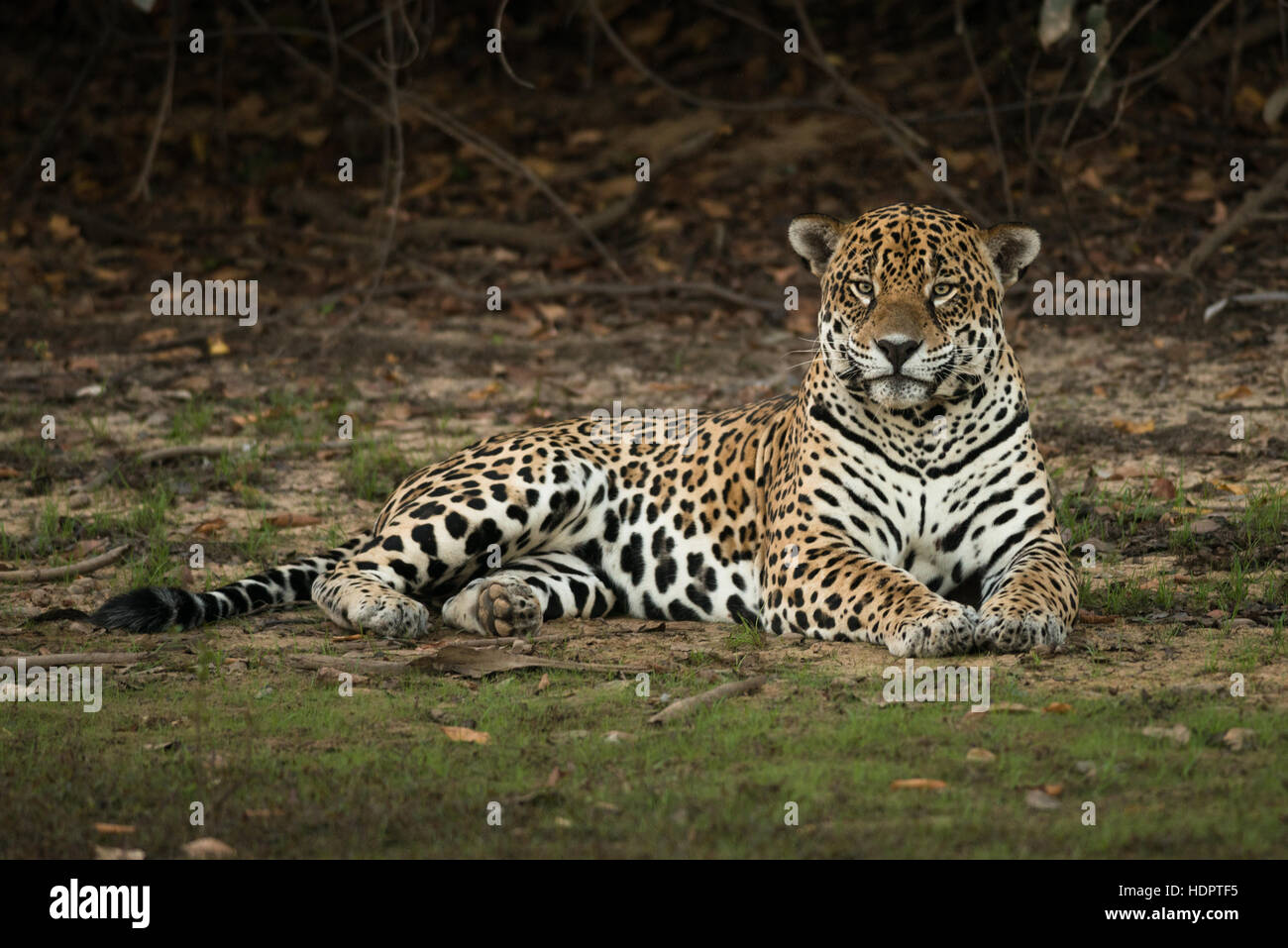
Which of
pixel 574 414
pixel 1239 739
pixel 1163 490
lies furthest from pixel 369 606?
pixel 574 414

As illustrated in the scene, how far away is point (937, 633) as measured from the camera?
5.89 meters

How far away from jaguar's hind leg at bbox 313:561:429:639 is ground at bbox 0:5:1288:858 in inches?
4.6

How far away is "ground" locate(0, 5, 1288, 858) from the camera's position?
14.6 feet

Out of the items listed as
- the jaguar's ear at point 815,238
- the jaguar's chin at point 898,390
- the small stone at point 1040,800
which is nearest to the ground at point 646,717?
the small stone at point 1040,800

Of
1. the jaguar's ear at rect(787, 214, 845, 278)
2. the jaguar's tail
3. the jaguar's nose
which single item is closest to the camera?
the jaguar's nose

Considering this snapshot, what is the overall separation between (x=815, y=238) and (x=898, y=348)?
2.85 feet

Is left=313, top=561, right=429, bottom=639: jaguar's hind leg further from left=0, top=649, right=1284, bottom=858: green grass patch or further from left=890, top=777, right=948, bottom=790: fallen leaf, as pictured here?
left=890, top=777, right=948, bottom=790: fallen leaf

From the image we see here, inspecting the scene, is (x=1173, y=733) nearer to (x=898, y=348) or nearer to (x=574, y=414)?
(x=898, y=348)

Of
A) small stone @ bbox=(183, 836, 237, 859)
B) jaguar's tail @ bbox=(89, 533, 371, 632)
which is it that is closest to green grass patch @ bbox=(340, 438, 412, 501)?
jaguar's tail @ bbox=(89, 533, 371, 632)

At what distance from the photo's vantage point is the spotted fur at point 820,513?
6438 millimetres
